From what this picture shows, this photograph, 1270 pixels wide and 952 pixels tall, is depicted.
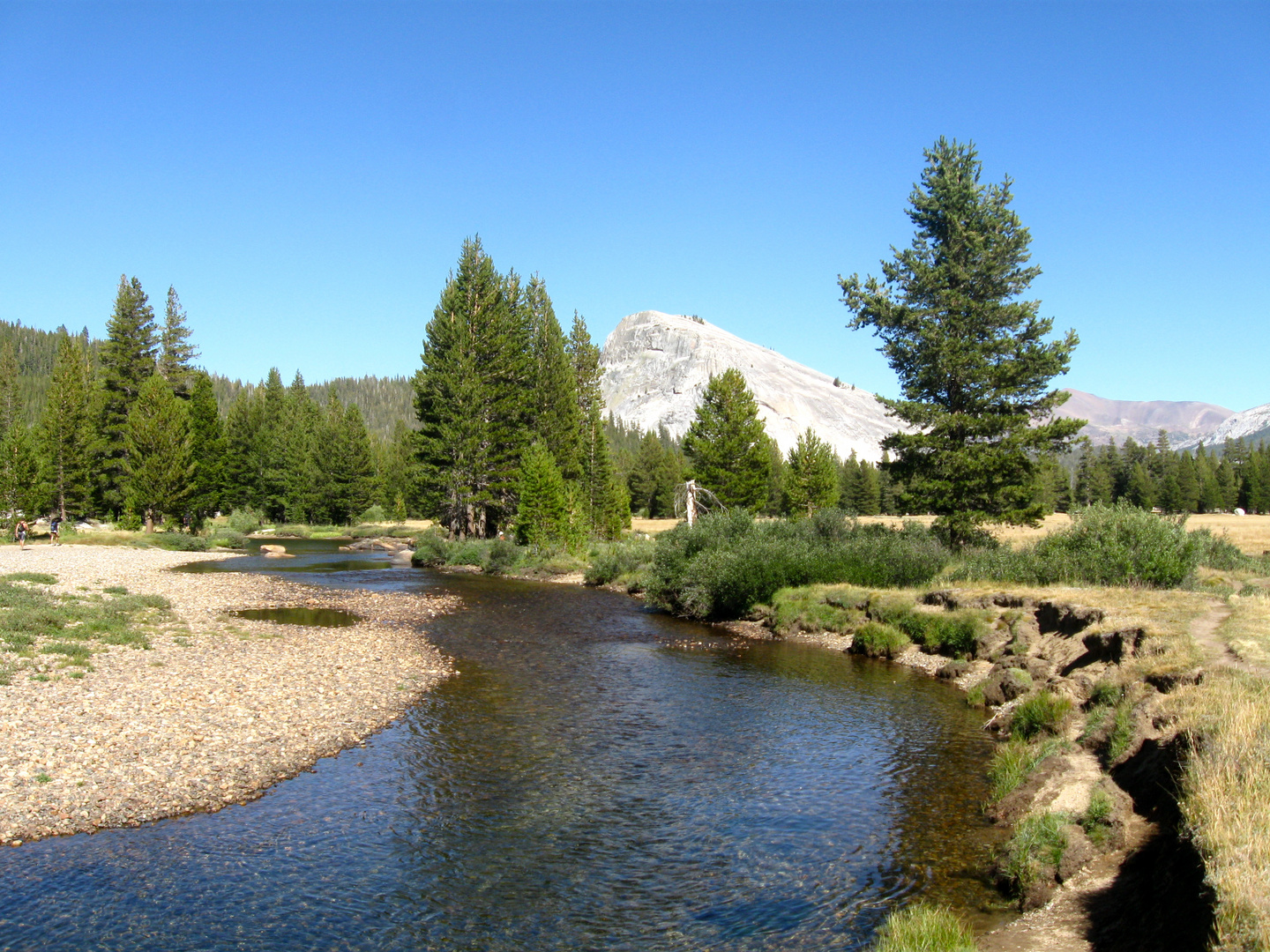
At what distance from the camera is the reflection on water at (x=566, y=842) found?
8.59 metres

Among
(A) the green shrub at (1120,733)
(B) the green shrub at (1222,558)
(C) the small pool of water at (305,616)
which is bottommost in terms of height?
(C) the small pool of water at (305,616)

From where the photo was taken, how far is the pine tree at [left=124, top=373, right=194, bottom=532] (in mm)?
60875

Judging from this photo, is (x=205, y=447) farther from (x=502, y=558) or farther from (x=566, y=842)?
(x=566, y=842)

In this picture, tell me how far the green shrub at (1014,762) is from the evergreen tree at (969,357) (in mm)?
20349

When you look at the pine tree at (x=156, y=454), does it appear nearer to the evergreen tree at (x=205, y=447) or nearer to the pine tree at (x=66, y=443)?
the pine tree at (x=66, y=443)

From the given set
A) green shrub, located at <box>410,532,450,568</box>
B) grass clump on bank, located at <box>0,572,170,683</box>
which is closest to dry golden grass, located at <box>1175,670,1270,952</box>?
grass clump on bank, located at <box>0,572,170,683</box>

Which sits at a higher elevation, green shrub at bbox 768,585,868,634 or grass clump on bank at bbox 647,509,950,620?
grass clump on bank at bbox 647,509,950,620

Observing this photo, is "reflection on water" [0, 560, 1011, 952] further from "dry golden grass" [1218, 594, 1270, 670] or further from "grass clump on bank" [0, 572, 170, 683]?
"grass clump on bank" [0, 572, 170, 683]

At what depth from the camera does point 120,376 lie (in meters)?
71.0

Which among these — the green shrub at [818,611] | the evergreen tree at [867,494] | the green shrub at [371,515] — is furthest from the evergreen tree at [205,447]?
the evergreen tree at [867,494]

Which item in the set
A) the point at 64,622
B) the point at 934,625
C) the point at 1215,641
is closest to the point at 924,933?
the point at 1215,641

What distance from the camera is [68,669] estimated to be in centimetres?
1666

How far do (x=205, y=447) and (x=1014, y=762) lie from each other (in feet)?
258

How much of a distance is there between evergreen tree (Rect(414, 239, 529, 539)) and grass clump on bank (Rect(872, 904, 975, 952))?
5019cm
